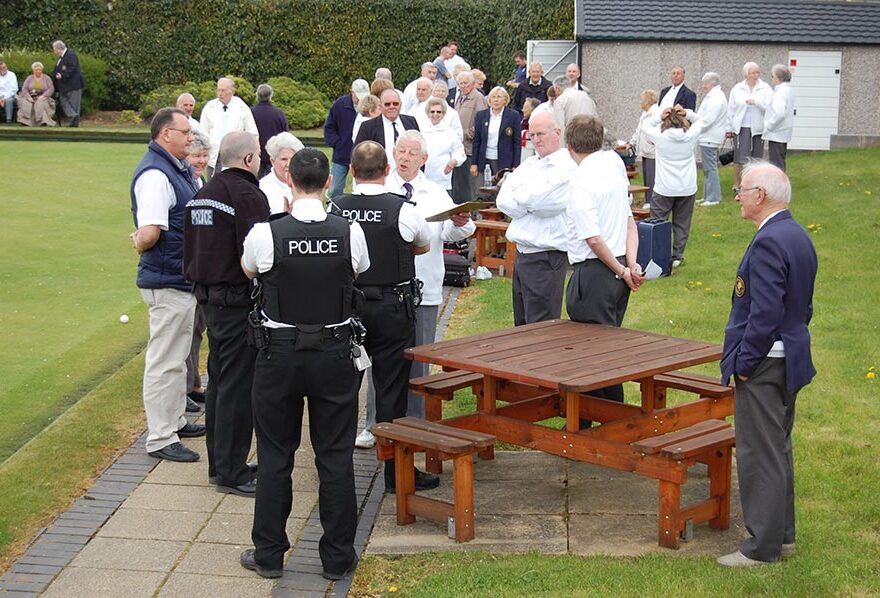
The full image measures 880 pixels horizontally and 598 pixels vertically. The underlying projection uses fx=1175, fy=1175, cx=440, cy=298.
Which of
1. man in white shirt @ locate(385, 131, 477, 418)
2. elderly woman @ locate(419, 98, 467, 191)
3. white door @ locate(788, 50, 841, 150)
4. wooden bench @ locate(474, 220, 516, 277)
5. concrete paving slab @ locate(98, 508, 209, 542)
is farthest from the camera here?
white door @ locate(788, 50, 841, 150)

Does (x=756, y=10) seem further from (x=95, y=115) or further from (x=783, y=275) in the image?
(x=783, y=275)

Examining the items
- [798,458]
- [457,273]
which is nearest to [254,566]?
[798,458]

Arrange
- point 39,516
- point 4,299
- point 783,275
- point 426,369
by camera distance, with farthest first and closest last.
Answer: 1. point 4,299
2. point 426,369
3. point 39,516
4. point 783,275

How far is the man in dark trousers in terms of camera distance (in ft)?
93.4

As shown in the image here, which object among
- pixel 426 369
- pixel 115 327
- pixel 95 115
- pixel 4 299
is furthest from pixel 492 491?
pixel 95 115

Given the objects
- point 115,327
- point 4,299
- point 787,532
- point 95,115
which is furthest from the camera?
point 95,115

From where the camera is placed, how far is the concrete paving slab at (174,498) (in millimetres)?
6496

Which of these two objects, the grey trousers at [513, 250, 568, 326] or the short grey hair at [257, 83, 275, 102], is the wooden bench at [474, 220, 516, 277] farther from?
the grey trousers at [513, 250, 568, 326]

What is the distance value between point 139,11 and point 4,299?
22129mm

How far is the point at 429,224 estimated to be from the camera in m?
6.79

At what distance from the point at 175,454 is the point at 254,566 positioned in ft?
5.80

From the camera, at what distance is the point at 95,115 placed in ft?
102

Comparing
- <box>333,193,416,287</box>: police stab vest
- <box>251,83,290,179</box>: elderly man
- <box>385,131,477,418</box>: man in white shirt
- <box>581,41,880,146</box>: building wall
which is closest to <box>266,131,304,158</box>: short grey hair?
<box>385,131,477,418</box>: man in white shirt

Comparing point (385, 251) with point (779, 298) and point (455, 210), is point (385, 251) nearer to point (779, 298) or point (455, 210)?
point (455, 210)
